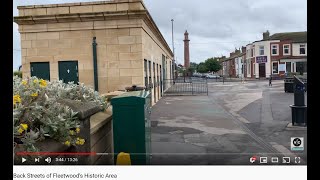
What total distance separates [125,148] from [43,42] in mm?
7167

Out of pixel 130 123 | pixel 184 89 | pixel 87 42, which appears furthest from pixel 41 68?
pixel 184 89

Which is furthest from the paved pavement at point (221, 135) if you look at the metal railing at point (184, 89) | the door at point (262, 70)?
the door at point (262, 70)

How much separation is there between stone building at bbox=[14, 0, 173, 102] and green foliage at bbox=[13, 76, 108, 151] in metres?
5.94

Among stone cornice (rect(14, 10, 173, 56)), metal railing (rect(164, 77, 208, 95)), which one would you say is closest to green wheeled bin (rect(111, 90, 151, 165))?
stone cornice (rect(14, 10, 173, 56))

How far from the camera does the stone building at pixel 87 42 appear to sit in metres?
9.43

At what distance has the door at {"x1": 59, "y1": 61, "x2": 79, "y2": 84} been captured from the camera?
10.0 meters

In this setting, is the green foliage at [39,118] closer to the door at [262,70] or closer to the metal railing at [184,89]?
the metal railing at [184,89]

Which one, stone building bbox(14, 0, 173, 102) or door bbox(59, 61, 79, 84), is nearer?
stone building bbox(14, 0, 173, 102)

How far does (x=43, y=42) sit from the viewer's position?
32.7 ft

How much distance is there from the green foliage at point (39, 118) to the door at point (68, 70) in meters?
6.38

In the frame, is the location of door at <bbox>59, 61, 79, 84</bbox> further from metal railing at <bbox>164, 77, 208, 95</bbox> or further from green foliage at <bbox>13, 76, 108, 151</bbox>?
metal railing at <bbox>164, 77, 208, 95</bbox>

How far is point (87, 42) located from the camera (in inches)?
384

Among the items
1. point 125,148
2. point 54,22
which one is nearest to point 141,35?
point 54,22
